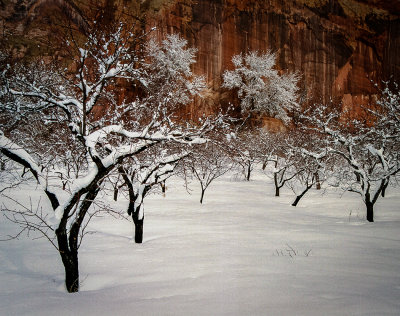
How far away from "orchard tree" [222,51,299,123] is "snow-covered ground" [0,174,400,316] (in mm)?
24253

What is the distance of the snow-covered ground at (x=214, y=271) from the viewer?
2959 millimetres

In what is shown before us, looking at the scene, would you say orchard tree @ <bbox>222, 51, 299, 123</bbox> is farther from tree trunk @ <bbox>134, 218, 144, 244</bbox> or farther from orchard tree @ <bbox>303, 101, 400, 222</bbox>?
tree trunk @ <bbox>134, 218, 144, 244</bbox>

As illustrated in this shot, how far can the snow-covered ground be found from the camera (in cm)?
296

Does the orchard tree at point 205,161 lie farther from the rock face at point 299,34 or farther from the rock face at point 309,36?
the rock face at point 309,36

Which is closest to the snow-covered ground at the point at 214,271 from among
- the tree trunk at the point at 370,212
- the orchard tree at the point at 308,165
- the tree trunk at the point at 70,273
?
the tree trunk at the point at 70,273

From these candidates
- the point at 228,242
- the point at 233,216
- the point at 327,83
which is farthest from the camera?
the point at 327,83

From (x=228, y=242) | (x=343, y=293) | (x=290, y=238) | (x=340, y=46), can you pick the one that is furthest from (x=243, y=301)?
(x=340, y=46)

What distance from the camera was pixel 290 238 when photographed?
689 centimetres

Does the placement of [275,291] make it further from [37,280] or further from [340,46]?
[340,46]

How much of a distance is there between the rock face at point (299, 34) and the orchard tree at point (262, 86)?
2238 millimetres

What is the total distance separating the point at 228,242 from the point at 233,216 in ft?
14.2

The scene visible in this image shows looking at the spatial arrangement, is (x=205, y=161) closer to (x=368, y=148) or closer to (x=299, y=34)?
(x=368, y=148)

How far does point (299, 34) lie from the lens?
3700 centimetres

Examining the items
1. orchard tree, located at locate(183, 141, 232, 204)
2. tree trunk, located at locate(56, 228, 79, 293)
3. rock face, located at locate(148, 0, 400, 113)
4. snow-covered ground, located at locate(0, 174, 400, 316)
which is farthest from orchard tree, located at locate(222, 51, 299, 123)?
tree trunk, located at locate(56, 228, 79, 293)
